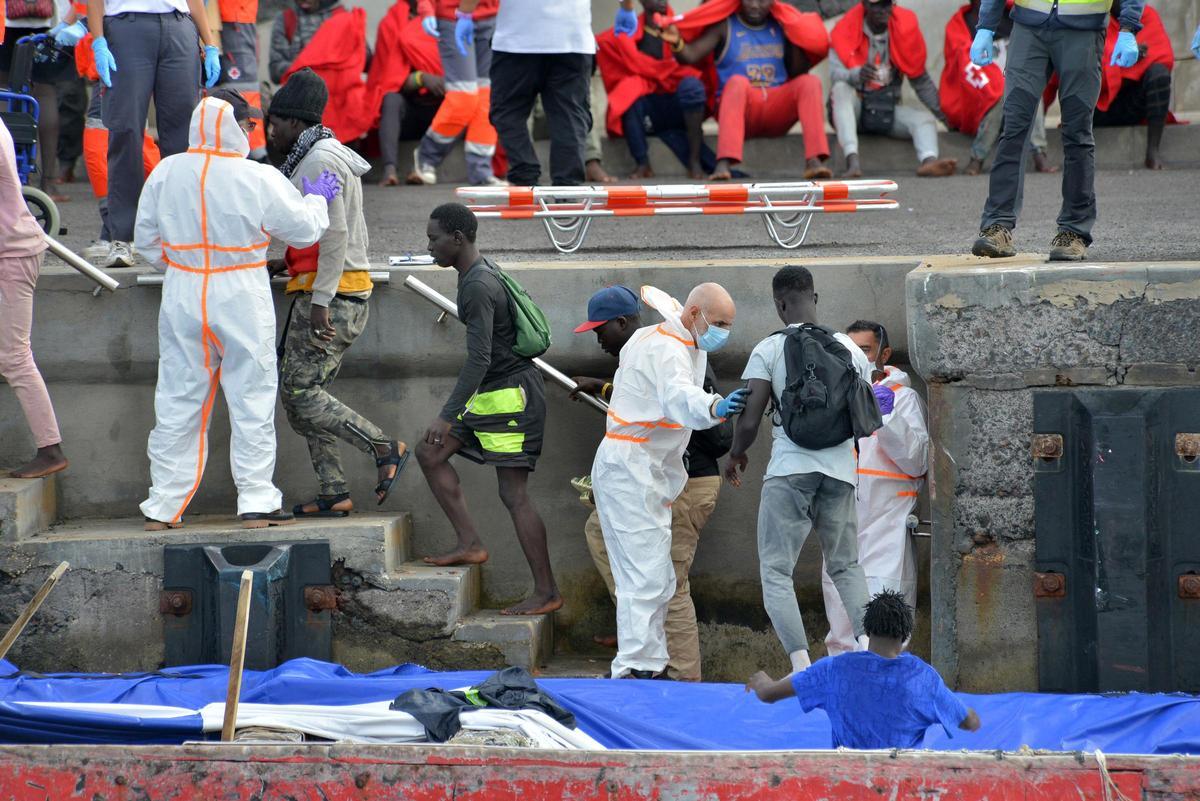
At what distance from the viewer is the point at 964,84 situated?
1094 cm

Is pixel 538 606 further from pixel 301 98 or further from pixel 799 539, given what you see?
pixel 301 98

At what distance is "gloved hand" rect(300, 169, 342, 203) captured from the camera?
6.60 m

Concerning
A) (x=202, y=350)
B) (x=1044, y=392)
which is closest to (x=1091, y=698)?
(x=1044, y=392)

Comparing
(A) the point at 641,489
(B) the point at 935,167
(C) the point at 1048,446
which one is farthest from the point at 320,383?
(B) the point at 935,167

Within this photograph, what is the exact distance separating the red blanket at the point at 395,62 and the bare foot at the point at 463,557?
192 inches

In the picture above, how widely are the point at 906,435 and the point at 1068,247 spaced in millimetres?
1019

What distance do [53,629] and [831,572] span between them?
3310 mm

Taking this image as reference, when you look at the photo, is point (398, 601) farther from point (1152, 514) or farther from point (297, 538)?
point (1152, 514)

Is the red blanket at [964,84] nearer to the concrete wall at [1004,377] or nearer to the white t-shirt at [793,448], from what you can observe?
the concrete wall at [1004,377]

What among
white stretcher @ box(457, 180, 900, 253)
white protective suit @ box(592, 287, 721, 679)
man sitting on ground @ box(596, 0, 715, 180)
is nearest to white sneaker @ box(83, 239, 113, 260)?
white stretcher @ box(457, 180, 900, 253)

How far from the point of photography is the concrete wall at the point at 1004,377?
236 inches

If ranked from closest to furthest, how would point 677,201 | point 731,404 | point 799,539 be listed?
point 731,404 < point 799,539 < point 677,201

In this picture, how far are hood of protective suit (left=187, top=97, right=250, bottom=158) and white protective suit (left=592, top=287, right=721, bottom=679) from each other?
1.83 metres

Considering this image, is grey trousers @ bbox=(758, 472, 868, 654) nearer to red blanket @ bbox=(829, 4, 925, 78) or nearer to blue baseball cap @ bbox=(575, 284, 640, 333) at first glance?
blue baseball cap @ bbox=(575, 284, 640, 333)
